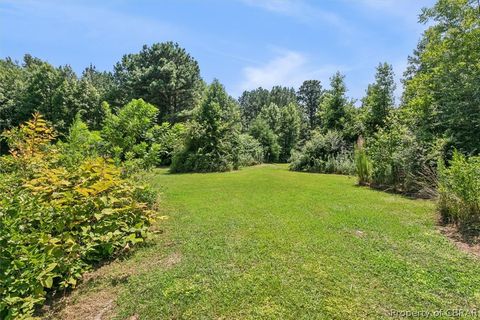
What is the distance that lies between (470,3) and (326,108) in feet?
32.3

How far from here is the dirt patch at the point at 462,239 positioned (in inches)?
151

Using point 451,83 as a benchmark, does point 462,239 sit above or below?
below

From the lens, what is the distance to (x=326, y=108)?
18.3 metres

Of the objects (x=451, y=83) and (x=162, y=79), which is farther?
(x=162, y=79)

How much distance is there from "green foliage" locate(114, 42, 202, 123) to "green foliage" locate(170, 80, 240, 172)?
344 inches

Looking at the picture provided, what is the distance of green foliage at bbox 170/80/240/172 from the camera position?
600 inches

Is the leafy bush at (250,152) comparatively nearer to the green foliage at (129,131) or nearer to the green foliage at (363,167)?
the green foliage at (363,167)

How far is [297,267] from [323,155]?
12.4m

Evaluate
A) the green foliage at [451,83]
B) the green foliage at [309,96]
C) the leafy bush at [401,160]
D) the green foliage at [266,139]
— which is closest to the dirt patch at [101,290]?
the leafy bush at [401,160]

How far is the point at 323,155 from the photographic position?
49.3 feet

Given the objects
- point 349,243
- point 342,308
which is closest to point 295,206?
point 349,243

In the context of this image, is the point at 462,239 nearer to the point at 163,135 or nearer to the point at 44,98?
the point at 163,135

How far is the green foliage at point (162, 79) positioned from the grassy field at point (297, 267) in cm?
2010

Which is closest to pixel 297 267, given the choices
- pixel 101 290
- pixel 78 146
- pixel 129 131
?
pixel 101 290
